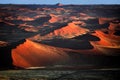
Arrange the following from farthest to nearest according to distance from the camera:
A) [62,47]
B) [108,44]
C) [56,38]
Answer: [56,38] → [108,44] → [62,47]

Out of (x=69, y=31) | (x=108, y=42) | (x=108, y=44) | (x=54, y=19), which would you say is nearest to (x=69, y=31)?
(x=69, y=31)

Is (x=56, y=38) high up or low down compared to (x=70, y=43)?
down

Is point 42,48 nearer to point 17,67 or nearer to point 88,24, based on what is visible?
Result: point 17,67

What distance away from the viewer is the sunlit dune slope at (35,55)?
9.16 m

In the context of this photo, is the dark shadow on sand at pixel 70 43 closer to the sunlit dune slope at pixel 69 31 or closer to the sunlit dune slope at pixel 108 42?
the sunlit dune slope at pixel 108 42

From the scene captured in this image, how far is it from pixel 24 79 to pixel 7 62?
176 cm

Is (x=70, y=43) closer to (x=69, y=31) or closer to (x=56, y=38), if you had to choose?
(x=56, y=38)

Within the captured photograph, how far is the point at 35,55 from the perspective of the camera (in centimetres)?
967

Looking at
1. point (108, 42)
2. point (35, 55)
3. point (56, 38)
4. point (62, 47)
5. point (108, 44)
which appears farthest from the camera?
point (56, 38)

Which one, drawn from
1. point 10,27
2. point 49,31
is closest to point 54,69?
point 49,31

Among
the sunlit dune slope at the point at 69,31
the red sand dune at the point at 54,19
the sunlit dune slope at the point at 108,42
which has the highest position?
the sunlit dune slope at the point at 108,42

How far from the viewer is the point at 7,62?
9000 mm

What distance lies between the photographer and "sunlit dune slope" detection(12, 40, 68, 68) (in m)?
9.16

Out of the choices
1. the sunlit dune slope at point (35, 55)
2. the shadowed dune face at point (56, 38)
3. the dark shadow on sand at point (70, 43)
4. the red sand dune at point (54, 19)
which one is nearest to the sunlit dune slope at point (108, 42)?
the shadowed dune face at point (56, 38)
